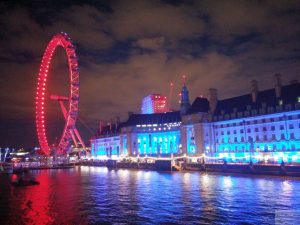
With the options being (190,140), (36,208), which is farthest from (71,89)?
(36,208)

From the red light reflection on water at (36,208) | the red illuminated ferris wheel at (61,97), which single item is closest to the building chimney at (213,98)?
the red illuminated ferris wheel at (61,97)

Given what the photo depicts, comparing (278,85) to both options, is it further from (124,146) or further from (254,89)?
(124,146)

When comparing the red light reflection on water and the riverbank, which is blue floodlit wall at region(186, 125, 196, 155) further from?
the red light reflection on water

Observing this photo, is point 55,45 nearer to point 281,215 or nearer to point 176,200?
point 176,200

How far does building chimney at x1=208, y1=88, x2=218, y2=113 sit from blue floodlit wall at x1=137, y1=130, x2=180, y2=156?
3235 centimetres

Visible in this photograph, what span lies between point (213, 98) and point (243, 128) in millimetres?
22355

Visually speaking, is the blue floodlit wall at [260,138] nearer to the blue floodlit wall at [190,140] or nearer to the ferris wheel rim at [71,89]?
the blue floodlit wall at [190,140]

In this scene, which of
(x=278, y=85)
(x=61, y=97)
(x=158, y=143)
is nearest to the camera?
(x=278, y=85)

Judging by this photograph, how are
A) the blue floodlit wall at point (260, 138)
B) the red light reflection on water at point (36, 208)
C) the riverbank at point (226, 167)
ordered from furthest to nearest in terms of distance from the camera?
the blue floodlit wall at point (260, 138)
the riverbank at point (226, 167)
the red light reflection on water at point (36, 208)

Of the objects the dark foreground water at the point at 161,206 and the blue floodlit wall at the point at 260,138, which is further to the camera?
the blue floodlit wall at the point at 260,138

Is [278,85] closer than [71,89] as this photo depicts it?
Yes

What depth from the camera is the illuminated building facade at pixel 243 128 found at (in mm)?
99000

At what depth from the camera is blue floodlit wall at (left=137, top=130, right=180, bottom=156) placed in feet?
529

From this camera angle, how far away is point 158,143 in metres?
168
